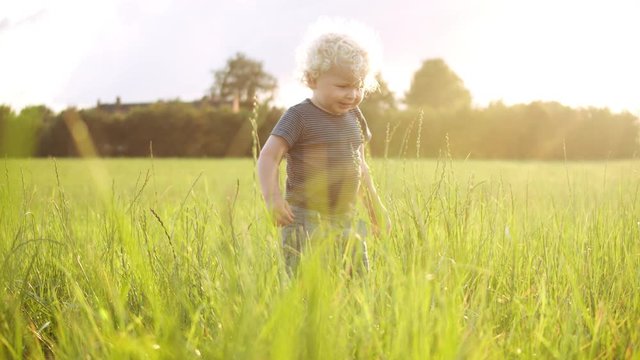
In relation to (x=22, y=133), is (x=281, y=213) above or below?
below

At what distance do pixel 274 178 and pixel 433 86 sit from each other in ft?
173

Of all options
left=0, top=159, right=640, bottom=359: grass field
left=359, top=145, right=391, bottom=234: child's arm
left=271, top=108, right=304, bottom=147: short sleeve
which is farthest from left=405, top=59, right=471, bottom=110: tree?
left=0, top=159, right=640, bottom=359: grass field

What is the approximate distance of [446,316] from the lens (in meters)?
1.32

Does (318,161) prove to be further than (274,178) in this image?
Yes

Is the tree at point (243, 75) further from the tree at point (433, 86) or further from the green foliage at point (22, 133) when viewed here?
the green foliage at point (22, 133)

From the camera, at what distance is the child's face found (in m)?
2.62

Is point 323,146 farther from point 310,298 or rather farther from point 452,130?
point 452,130

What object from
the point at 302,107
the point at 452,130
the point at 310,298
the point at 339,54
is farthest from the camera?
the point at 452,130

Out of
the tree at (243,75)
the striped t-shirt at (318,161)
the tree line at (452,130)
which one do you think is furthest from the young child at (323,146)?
the tree at (243,75)

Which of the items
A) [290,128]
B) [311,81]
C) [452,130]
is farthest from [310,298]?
[452,130]

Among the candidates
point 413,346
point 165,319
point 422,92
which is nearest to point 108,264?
point 165,319

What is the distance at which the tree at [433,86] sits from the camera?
176 ft

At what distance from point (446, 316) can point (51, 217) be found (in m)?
2.19

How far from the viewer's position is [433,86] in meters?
53.6
